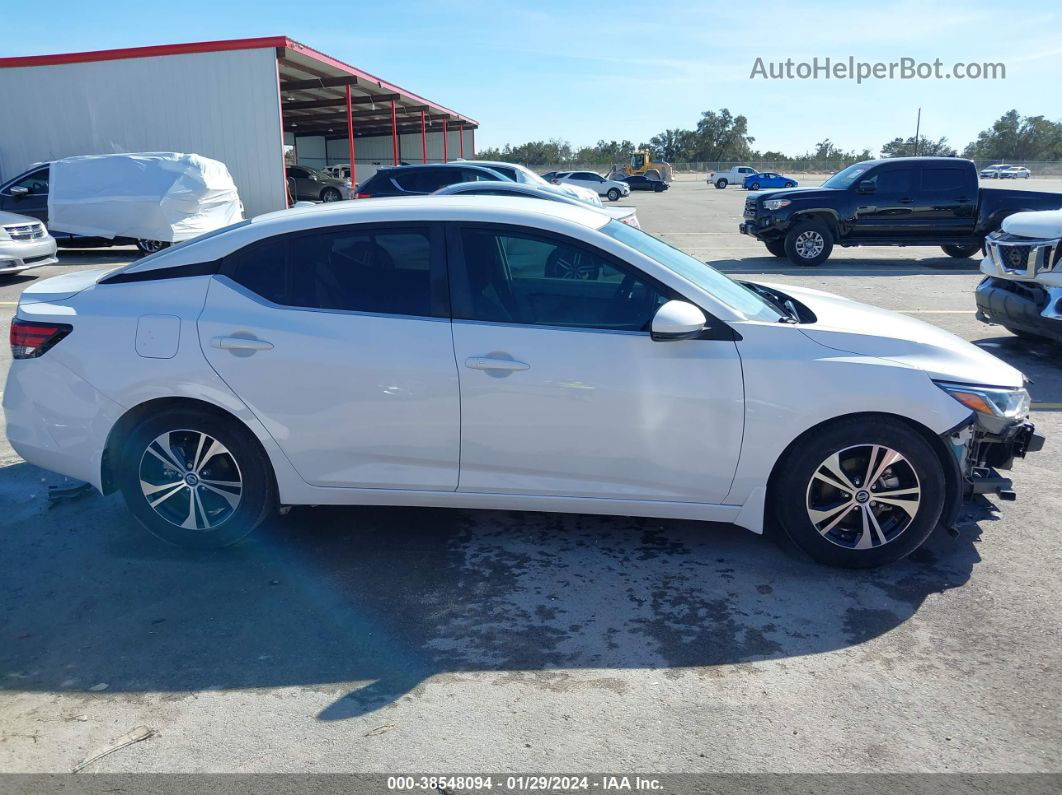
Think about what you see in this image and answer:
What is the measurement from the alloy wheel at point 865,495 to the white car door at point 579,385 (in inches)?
17.5

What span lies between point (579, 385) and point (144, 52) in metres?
20.9

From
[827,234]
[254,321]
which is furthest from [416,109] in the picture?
[254,321]

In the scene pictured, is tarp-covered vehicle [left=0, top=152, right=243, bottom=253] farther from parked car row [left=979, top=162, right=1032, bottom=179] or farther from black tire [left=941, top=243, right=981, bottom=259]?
parked car row [left=979, top=162, right=1032, bottom=179]

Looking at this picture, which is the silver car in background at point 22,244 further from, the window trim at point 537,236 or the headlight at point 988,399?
the headlight at point 988,399

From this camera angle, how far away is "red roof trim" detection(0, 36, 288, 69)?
1981 cm

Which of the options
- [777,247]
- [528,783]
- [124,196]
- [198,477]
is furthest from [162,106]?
[528,783]

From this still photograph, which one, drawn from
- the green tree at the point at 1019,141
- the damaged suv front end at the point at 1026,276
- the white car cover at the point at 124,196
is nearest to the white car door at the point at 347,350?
the damaged suv front end at the point at 1026,276

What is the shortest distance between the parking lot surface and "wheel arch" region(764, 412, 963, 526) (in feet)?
1.14

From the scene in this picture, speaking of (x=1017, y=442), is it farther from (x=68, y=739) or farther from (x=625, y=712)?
(x=68, y=739)

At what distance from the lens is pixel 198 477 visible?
4031 mm

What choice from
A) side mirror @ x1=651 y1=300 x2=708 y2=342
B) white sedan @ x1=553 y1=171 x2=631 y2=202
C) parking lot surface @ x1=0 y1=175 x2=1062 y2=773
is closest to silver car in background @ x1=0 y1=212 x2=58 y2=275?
parking lot surface @ x1=0 y1=175 x2=1062 y2=773

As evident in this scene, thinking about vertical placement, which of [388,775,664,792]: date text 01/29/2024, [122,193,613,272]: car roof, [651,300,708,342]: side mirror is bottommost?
[388,775,664,792]: date text 01/29/2024

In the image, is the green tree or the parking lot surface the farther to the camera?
the green tree

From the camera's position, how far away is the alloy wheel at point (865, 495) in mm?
3754
